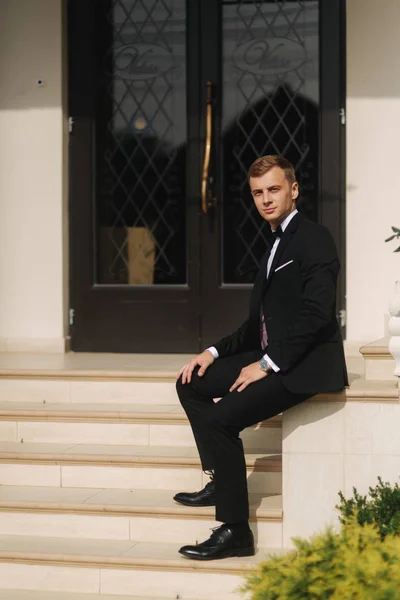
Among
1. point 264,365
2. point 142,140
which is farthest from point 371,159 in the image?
point 264,365

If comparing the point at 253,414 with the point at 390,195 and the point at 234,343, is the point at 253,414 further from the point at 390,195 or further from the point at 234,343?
the point at 390,195

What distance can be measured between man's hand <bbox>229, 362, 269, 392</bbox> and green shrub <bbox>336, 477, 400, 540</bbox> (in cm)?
66

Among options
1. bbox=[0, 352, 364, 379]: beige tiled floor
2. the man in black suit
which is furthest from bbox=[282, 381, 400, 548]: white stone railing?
bbox=[0, 352, 364, 379]: beige tiled floor

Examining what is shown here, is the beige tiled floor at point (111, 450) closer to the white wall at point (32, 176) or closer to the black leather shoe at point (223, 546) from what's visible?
the black leather shoe at point (223, 546)

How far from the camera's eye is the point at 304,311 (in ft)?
15.1

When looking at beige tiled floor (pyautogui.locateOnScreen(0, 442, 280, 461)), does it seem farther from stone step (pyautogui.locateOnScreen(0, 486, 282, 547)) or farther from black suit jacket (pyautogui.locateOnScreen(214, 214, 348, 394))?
black suit jacket (pyautogui.locateOnScreen(214, 214, 348, 394))

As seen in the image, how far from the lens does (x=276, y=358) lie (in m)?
4.65

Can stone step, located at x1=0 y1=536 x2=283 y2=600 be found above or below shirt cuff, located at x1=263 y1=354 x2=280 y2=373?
below

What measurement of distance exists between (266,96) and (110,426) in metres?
2.88

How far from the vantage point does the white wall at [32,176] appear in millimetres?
7602

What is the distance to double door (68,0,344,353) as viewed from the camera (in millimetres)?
7324

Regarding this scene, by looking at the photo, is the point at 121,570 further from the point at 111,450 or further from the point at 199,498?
the point at 111,450

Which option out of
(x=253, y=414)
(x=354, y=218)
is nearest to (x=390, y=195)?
(x=354, y=218)

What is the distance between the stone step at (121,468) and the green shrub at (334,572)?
1967mm
